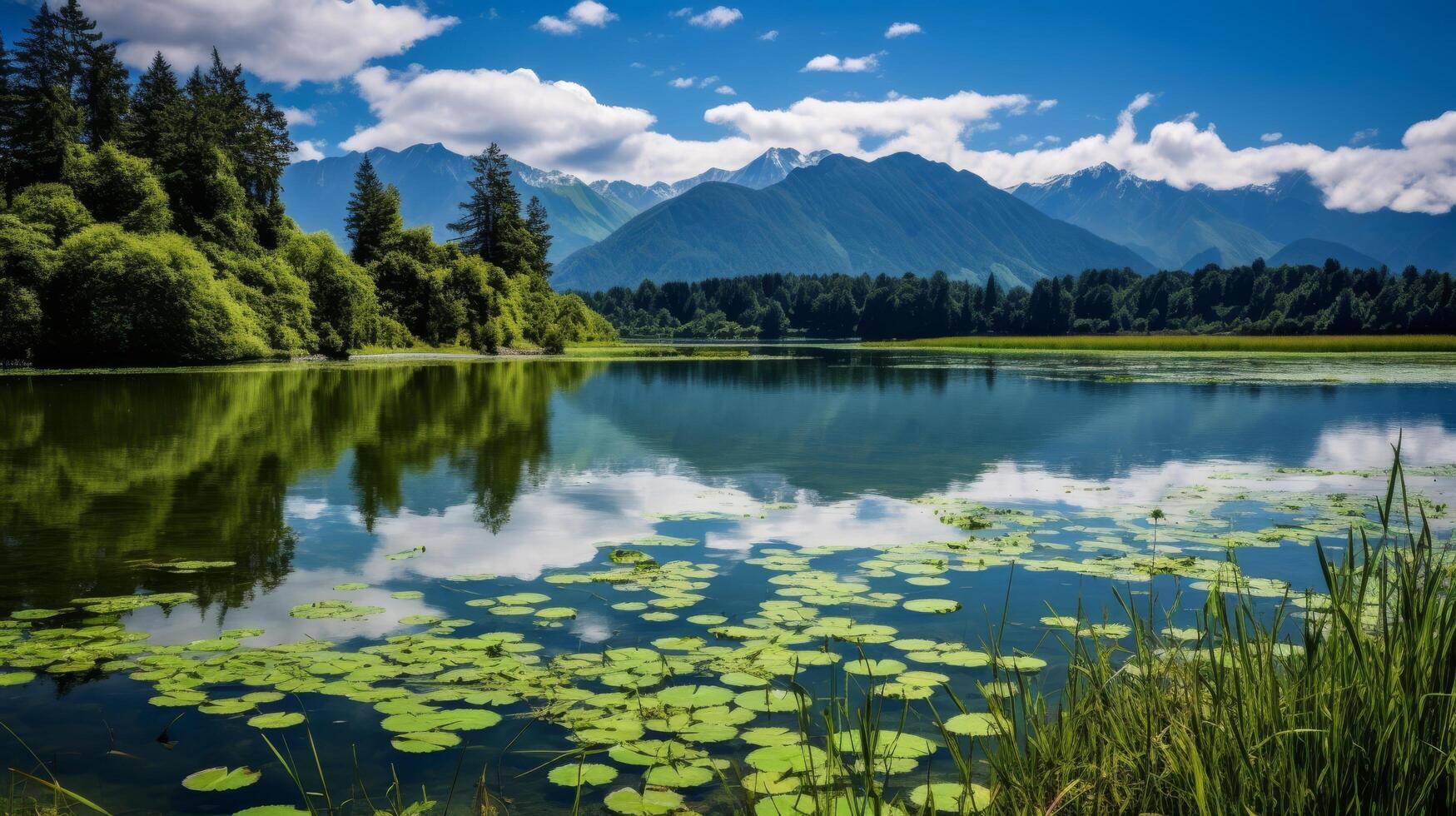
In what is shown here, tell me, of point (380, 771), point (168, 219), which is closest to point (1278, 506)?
point (380, 771)

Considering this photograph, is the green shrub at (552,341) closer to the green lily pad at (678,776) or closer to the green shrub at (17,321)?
the green shrub at (17,321)

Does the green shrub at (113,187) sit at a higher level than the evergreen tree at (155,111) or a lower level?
lower

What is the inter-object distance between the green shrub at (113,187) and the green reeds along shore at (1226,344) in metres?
93.6

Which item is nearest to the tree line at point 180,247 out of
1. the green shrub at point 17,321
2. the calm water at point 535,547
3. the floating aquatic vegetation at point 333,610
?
the green shrub at point 17,321

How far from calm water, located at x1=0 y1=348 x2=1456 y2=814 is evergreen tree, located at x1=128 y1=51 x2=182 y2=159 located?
5200 cm

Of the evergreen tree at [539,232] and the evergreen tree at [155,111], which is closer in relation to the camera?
the evergreen tree at [155,111]

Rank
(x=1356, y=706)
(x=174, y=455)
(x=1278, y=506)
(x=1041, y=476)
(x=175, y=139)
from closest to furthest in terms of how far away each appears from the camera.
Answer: (x=1356, y=706), (x=1278, y=506), (x=1041, y=476), (x=174, y=455), (x=175, y=139)

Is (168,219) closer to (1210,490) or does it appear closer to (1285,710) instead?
(1210,490)

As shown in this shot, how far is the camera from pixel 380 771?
5.85m

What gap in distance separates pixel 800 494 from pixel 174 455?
1442 cm

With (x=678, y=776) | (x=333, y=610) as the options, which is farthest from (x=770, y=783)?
(x=333, y=610)

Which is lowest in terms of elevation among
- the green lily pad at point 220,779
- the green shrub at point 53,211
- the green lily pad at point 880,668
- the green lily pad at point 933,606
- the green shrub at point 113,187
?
the green lily pad at point 933,606

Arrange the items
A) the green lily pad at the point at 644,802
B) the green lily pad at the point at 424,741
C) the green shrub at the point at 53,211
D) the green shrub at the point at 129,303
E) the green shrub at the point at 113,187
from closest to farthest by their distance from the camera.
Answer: the green lily pad at the point at 644,802 < the green lily pad at the point at 424,741 < the green shrub at the point at 129,303 < the green shrub at the point at 53,211 < the green shrub at the point at 113,187

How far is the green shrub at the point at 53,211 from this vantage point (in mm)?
55469
